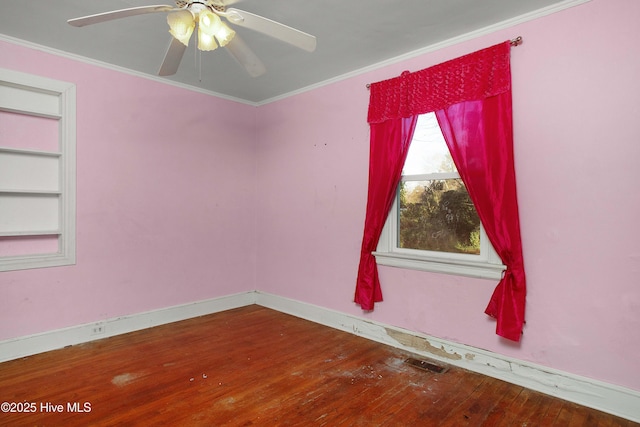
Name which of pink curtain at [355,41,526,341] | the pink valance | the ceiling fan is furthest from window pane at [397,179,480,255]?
the ceiling fan

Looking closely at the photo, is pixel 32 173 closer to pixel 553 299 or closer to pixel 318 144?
pixel 318 144

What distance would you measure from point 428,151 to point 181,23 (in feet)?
7.37

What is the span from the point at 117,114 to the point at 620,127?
4.30m

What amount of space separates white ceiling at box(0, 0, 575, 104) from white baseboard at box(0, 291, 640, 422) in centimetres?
260

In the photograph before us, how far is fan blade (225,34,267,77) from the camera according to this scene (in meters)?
2.12

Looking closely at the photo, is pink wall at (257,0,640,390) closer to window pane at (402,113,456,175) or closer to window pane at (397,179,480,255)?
window pane at (397,179,480,255)

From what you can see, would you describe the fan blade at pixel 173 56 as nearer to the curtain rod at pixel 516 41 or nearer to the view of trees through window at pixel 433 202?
the view of trees through window at pixel 433 202

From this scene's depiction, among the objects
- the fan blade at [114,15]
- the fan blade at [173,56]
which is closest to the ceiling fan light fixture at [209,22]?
the fan blade at [114,15]

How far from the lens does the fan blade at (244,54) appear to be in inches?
83.5

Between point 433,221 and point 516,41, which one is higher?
point 516,41

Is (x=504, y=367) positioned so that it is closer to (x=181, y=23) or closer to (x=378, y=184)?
(x=378, y=184)

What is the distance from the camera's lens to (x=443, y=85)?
117 inches

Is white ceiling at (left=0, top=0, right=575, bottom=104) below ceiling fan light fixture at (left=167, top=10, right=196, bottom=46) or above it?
above

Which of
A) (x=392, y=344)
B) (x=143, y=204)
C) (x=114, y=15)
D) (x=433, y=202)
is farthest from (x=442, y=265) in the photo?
(x=143, y=204)
